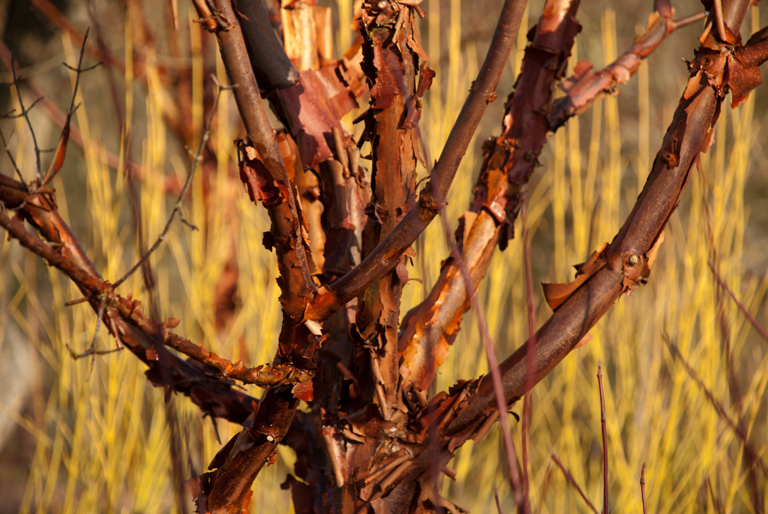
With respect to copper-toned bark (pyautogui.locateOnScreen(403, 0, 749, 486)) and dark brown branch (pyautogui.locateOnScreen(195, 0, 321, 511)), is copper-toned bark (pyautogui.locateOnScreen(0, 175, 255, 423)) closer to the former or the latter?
dark brown branch (pyautogui.locateOnScreen(195, 0, 321, 511))

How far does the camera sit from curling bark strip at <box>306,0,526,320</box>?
0.74ft

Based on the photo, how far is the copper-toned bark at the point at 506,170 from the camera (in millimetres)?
380

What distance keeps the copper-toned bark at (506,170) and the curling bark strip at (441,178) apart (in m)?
0.11

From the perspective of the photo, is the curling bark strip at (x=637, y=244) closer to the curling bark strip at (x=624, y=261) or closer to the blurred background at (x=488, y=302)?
the curling bark strip at (x=624, y=261)

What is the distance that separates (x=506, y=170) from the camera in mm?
402

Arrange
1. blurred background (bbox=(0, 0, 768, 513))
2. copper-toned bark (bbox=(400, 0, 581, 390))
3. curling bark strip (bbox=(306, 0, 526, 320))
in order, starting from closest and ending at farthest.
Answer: curling bark strip (bbox=(306, 0, 526, 320)) < copper-toned bark (bbox=(400, 0, 581, 390)) < blurred background (bbox=(0, 0, 768, 513))

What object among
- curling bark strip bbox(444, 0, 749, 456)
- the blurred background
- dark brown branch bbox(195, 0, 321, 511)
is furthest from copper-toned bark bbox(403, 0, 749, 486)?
the blurred background

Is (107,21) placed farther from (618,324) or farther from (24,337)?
(618,324)

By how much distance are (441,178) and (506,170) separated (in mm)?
170

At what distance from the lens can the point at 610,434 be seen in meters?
0.85

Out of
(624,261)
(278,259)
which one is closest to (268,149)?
(278,259)


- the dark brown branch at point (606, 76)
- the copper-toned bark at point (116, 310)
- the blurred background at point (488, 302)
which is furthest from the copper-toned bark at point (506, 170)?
the blurred background at point (488, 302)

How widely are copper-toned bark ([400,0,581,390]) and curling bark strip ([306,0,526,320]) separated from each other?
0.35ft

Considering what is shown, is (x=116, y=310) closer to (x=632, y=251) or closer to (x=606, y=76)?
(x=632, y=251)
